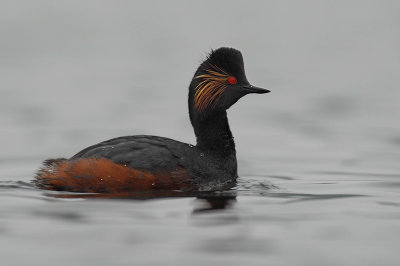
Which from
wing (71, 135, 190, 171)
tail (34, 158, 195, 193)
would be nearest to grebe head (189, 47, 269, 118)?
wing (71, 135, 190, 171)

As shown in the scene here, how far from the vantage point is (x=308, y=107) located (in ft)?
67.7

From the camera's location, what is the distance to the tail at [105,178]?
10914 millimetres

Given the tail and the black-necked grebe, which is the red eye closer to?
the black-necked grebe

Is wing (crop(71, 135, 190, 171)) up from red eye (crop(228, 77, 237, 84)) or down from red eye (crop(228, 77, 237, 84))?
down

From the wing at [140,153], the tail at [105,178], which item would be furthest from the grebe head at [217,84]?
the tail at [105,178]

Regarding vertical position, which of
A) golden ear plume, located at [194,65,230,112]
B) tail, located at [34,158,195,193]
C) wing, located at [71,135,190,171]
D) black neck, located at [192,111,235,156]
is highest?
golden ear plume, located at [194,65,230,112]

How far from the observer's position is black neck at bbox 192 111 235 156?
1212 cm

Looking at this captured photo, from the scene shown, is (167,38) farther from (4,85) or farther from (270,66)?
(4,85)

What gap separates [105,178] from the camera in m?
10.9

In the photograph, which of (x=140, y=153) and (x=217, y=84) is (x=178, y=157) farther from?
(x=217, y=84)

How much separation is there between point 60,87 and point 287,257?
14.6m

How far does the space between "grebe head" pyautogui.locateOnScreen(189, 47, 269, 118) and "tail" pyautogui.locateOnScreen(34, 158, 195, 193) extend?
1.31 meters

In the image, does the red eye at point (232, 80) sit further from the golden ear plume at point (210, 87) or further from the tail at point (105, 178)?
the tail at point (105, 178)

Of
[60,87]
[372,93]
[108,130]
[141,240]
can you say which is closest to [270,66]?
[372,93]
